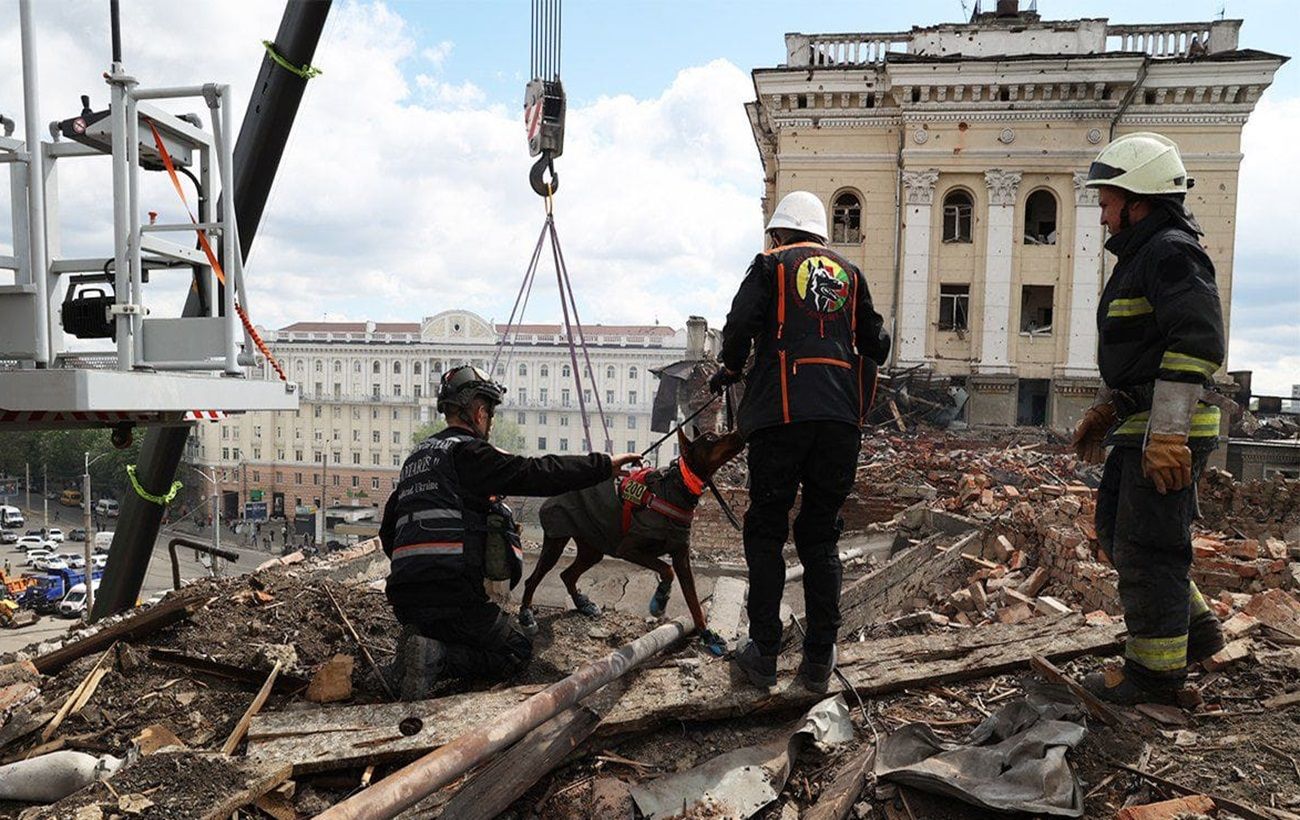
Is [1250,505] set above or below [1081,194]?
below

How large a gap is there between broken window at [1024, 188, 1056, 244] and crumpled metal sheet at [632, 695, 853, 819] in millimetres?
24328

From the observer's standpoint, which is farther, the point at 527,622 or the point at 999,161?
the point at 999,161

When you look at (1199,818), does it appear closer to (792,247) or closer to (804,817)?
(804,817)

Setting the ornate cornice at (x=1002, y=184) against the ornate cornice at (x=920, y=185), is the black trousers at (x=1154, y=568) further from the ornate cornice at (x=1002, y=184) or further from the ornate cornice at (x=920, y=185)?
the ornate cornice at (x=1002, y=184)

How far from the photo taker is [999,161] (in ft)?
76.4

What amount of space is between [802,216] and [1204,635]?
234 cm

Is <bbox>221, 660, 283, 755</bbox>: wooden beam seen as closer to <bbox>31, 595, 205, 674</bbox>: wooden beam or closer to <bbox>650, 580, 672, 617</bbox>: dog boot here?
<bbox>31, 595, 205, 674</bbox>: wooden beam

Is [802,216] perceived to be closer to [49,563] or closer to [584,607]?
[584,607]

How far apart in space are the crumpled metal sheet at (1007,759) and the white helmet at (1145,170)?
1947mm

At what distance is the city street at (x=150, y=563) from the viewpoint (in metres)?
18.6

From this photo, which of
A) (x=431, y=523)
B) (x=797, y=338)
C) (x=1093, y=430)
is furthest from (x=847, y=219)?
(x=431, y=523)

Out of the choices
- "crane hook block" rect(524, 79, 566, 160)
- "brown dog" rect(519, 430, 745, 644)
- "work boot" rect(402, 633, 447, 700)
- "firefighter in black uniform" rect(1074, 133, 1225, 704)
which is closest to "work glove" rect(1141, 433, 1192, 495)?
"firefighter in black uniform" rect(1074, 133, 1225, 704)

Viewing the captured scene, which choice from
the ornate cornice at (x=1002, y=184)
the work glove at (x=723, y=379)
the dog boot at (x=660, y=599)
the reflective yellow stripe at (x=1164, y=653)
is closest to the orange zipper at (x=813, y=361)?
the work glove at (x=723, y=379)

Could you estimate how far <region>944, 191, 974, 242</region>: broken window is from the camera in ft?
79.3
